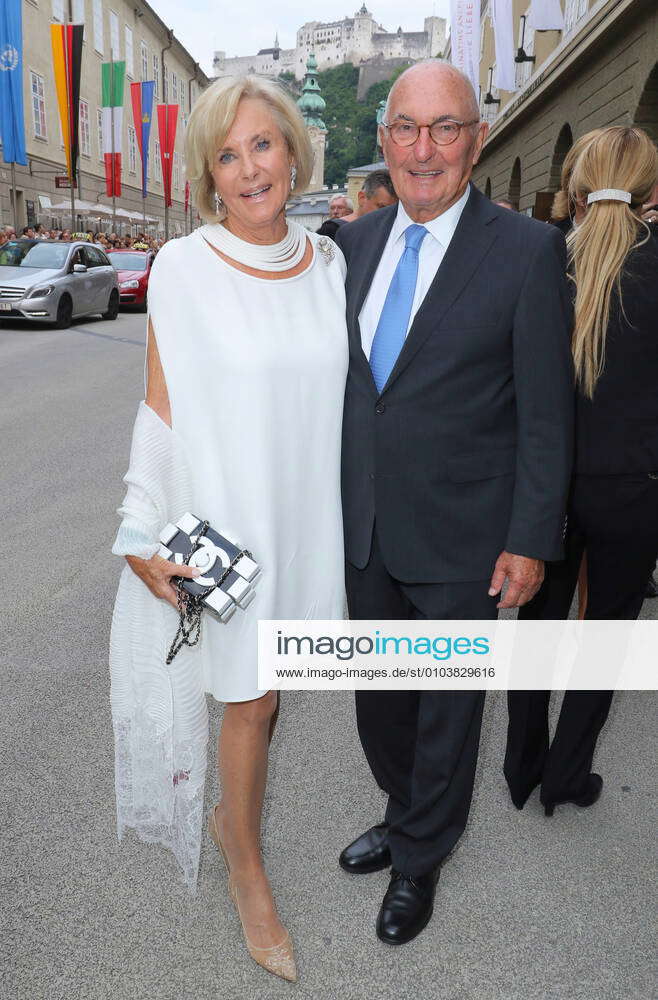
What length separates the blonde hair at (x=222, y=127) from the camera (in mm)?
2064

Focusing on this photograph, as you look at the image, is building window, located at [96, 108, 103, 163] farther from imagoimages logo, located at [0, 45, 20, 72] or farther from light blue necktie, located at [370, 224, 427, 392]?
light blue necktie, located at [370, 224, 427, 392]

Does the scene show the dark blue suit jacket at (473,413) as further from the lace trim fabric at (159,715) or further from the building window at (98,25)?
the building window at (98,25)

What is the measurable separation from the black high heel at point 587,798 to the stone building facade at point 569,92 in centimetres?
551

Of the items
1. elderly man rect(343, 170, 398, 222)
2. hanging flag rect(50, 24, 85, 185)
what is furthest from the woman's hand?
hanging flag rect(50, 24, 85, 185)

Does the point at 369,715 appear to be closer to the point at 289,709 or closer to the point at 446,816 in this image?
the point at 446,816

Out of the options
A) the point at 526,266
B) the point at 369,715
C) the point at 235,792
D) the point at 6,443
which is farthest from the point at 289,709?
the point at 6,443

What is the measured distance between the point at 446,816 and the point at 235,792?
23.6 inches

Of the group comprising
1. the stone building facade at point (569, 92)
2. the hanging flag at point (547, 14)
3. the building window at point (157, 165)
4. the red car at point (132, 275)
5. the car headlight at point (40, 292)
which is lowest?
the red car at point (132, 275)

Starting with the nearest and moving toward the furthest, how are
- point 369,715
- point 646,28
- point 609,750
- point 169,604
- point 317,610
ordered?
point 169,604, point 317,610, point 369,715, point 609,750, point 646,28

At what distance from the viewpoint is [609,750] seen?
3.33m

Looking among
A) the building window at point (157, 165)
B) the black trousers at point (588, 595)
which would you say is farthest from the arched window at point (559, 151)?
the building window at point (157, 165)

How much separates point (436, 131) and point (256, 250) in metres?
0.55

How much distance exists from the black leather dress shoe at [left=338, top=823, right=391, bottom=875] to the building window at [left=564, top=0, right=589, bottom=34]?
53.5ft

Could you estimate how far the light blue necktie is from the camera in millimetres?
2227
